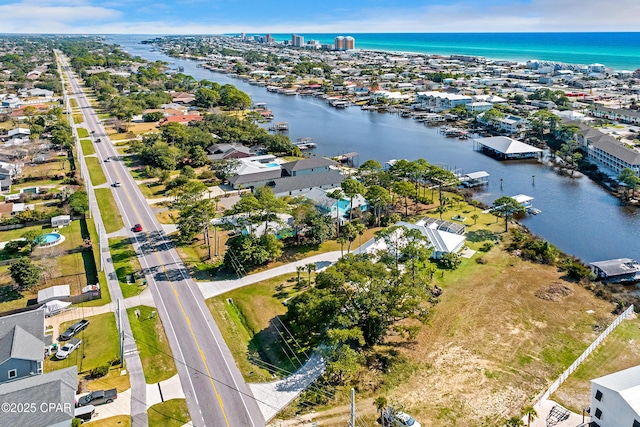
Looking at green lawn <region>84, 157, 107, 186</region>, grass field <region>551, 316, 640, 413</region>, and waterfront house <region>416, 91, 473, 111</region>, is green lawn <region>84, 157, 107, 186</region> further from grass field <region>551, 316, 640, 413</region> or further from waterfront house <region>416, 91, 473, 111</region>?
waterfront house <region>416, 91, 473, 111</region>

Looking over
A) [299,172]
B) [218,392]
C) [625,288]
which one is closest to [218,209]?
[299,172]

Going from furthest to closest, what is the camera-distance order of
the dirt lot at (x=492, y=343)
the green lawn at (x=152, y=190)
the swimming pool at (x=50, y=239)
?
the green lawn at (x=152, y=190) → the swimming pool at (x=50, y=239) → the dirt lot at (x=492, y=343)

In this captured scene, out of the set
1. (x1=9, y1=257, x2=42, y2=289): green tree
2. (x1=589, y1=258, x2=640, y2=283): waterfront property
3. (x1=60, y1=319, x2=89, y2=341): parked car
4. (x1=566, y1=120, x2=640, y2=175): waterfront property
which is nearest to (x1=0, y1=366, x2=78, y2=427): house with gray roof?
(x1=60, y1=319, x2=89, y2=341): parked car

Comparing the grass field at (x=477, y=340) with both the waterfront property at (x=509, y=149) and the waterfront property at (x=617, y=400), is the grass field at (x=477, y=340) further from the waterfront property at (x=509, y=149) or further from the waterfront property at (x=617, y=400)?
the waterfront property at (x=509, y=149)

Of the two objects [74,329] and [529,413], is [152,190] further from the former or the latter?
[529,413]

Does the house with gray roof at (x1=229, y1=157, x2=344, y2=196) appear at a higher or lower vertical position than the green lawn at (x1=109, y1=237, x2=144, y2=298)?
higher

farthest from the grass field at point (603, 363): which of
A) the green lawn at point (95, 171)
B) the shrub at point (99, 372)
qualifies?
the green lawn at point (95, 171)
